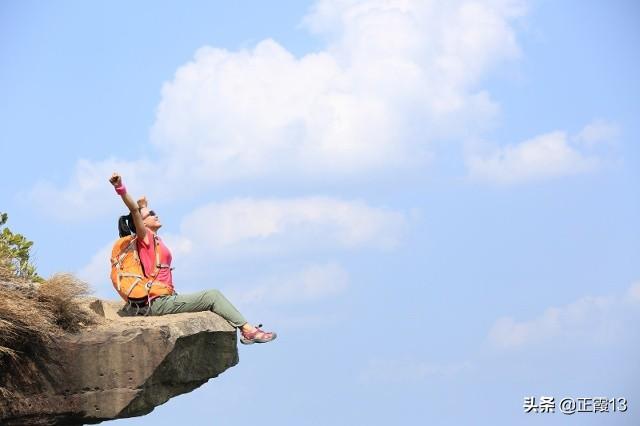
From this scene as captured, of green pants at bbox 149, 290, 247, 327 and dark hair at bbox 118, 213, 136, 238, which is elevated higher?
dark hair at bbox 118, 213, 136, 238

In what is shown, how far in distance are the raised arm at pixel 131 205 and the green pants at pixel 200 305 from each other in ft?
2.72

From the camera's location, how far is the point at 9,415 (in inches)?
462

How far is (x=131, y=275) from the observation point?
12.9 m

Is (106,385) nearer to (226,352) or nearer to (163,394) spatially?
(163,394)

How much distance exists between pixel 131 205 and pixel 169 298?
4.39 ft

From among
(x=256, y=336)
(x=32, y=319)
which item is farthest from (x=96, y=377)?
(x=256, y=336)

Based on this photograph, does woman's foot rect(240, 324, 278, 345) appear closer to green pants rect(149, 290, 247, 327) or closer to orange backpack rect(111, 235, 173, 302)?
green pants rect(149, 290, 247, 327)

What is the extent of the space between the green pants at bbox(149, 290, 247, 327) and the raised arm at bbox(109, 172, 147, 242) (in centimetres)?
83

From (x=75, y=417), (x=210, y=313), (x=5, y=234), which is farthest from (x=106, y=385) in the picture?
(x=5, y=234)

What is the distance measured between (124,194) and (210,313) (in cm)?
191

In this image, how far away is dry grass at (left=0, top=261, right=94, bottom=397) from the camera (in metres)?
11.5

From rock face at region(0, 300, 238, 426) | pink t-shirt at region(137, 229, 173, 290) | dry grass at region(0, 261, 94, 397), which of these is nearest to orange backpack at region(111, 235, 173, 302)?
pink t-shirt at region(137, 229, 173, 290)

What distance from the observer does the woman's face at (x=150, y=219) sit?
13.3 metres

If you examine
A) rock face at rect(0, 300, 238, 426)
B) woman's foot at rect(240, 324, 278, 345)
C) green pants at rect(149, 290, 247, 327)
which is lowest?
rock face at rect(0, 300, 238, 426)
